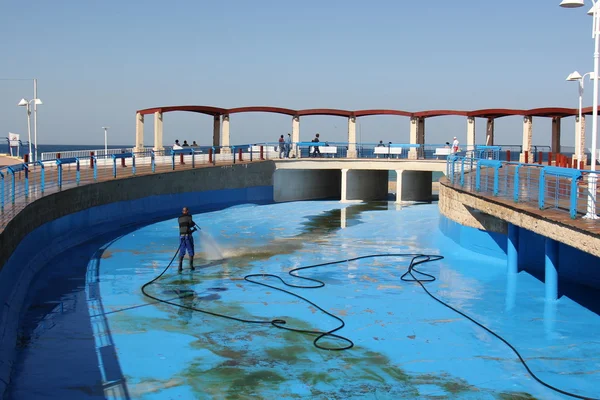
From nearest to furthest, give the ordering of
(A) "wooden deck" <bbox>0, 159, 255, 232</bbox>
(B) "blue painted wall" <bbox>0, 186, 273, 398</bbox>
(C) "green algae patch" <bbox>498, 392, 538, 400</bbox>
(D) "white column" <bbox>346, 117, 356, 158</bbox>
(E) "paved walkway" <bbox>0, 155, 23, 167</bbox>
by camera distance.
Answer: (C) "green algae patch" <bbox>498, 392, 538, 400</bbox>
(B) "blue painted wall" <bbox>0, 186, 273, 398</bbox>
(A) "wooden deck" <bbox>0, 159, 255, 232</bbox>
(E) "paved walkway" <bbox>0, 155, 23, 167</bbox>
(D) "white column" <bbox>346, 117, 356, 158</bbox>

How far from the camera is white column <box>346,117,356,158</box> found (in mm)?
43375

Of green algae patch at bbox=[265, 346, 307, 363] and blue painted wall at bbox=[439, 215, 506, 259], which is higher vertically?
blue painted wall at bbox=[439, 215, 506, 259]

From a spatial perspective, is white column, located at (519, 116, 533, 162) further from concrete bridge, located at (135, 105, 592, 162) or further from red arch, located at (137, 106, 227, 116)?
red arch, located at (137, 106, 227, 116)

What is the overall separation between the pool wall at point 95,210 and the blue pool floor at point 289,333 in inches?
17.8

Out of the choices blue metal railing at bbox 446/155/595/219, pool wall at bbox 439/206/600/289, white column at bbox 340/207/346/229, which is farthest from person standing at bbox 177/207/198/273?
white column at bbox 340/207/346/229

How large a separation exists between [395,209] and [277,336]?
25.0 metres

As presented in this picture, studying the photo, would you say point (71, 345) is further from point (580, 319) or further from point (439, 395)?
point (580, 319)

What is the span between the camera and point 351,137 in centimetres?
4444

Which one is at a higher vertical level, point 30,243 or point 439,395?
point 30,243

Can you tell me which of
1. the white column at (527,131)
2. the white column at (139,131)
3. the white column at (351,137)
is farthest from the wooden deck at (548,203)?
the white column at (139,131)

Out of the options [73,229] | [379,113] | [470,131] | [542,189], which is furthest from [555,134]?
[73,229]

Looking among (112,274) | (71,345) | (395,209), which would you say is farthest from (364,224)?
(71,345)

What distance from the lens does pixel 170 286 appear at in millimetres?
17781

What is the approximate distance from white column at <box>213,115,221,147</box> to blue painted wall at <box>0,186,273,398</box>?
4.39 m
